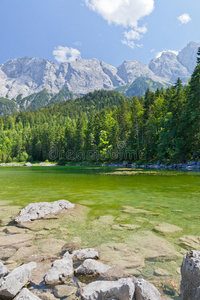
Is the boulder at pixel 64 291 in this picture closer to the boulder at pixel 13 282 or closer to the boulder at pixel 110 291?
the boulder at pixel 110 291

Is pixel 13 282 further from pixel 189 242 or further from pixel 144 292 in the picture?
pixel 189 242

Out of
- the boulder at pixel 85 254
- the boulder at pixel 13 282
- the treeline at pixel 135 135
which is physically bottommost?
the boulder at pixel 85 254

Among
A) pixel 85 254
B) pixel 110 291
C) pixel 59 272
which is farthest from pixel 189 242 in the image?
pixel 59 272

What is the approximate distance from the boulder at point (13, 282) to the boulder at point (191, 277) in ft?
10.1

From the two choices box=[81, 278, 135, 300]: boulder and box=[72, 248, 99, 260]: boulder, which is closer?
box=[81, 278, 135, 300]: boulder

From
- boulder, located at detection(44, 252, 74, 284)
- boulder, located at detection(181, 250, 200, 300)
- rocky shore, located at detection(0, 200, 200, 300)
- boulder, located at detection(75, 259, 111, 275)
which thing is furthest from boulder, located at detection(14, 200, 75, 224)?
boulder, located at detection(181, 250, 200, 300)

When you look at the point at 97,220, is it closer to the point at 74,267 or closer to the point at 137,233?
the point at 137,233

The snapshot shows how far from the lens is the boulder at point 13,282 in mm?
3338

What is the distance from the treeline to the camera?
38.0 metres

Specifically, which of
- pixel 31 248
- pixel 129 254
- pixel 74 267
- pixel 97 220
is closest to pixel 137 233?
pixel 129 254

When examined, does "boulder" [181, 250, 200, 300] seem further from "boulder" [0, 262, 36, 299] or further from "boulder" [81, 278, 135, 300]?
"boulder" [0, 262, 36, 299]

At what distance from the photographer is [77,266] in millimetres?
4586

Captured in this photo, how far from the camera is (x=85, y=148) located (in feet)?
261

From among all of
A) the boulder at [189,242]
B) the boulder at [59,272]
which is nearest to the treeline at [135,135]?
the boulder at [189,242]
